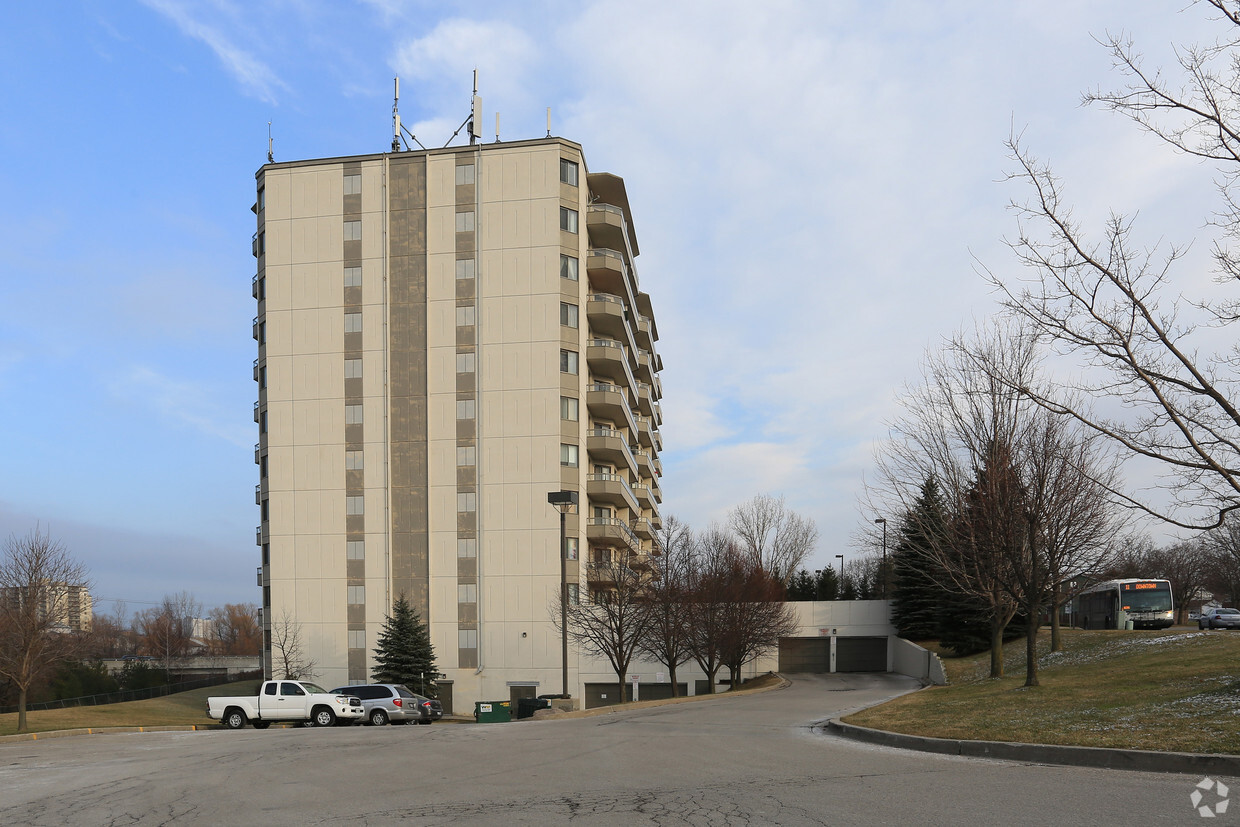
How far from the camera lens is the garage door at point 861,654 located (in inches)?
2413

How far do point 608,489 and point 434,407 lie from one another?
11092 millimetres

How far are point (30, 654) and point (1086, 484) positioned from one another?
130ft

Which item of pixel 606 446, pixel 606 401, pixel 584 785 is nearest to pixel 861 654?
pixel 606 446

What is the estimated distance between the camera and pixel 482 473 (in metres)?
53.1

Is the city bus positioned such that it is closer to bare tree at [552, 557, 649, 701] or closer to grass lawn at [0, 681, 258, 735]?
bare tree at [552, 557, 649, 701]

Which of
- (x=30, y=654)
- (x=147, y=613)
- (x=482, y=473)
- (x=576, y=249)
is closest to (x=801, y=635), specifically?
(x=482, y=473)

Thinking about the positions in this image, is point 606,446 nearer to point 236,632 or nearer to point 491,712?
point 491,712

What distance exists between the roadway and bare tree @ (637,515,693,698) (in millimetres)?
28278

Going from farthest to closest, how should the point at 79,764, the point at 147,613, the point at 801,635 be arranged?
the point at 147,613
the point at 801,635
the point at 79,764

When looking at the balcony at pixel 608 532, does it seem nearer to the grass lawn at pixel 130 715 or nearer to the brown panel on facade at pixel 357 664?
the brown panel on facade at pixel 357 664

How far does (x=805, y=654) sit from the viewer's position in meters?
63.0

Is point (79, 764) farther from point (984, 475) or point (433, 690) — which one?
point (433, 690)

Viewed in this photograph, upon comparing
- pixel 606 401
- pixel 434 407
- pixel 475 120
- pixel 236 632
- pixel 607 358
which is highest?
pixel 475 120

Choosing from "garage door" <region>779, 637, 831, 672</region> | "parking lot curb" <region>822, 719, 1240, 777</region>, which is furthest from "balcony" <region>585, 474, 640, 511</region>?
"parking lot curb" <region>822, 719, 1240, 777</region>
